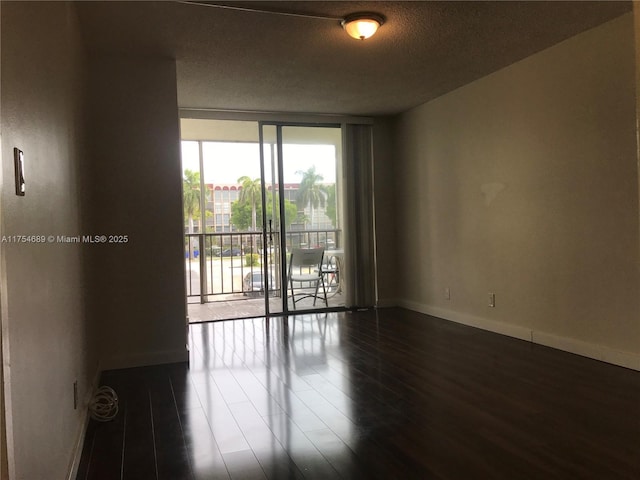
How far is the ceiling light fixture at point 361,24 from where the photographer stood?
285 cm

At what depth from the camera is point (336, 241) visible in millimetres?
5637

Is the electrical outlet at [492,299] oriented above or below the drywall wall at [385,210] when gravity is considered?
below

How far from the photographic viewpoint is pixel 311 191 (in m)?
5.49

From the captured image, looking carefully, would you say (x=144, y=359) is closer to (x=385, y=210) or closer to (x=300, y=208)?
(x=300, y=208)

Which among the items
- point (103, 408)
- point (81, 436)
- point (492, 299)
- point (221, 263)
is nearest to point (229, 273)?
point (221, 263)

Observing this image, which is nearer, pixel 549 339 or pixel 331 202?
pixel 549 339

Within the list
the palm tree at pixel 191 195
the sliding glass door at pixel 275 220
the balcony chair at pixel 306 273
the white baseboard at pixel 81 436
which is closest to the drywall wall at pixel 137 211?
the white baseboard at pixel 81 436

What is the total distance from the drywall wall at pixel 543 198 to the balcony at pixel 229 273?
1.12 meters

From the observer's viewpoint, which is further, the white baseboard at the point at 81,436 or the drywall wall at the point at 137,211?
the drywall wall at the point at 137,211

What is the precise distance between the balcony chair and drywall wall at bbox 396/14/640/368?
1198 millimetres

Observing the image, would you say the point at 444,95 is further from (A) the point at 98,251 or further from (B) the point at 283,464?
(B) the point at 283,464

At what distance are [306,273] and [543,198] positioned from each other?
8.94 feet

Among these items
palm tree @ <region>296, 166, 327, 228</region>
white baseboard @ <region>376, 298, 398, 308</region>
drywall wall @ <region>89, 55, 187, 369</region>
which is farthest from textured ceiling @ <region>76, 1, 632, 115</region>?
white baseboard @ <region>376, 298, 398, 308</region>

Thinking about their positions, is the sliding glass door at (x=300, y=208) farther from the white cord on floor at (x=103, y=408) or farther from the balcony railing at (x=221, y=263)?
the white cord on floor at (x=103, y=408)
